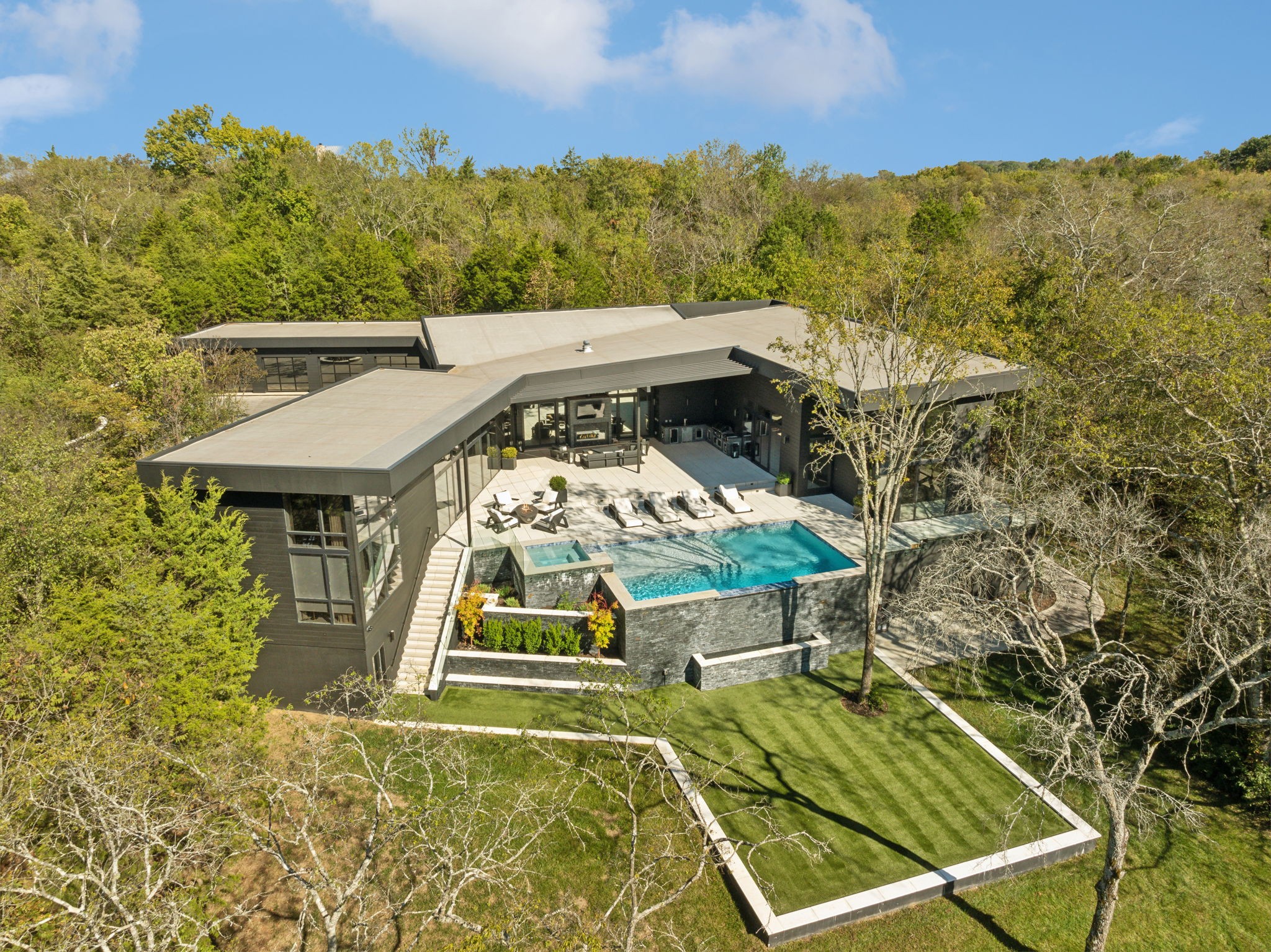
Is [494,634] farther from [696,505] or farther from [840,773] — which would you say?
[840,773]

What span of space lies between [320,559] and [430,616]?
397 cm

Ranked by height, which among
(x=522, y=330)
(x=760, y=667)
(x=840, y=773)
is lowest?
(x=840, y=773)

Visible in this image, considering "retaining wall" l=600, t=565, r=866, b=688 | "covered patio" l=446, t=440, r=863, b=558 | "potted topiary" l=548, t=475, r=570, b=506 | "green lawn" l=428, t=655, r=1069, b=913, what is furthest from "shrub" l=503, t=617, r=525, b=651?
"potted topiary" l=548, t=475, r=570, b=506

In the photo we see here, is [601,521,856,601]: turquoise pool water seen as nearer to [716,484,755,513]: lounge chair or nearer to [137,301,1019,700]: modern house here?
[716,484,755,513]: lounge chair

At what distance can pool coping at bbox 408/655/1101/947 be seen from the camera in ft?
38.6

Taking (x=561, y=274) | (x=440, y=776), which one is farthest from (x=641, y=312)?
(x=440, y=776)

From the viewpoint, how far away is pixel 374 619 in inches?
624

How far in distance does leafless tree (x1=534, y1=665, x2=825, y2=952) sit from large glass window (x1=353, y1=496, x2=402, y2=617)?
484 centimetres

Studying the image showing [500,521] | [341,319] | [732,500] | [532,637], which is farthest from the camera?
[341,319]

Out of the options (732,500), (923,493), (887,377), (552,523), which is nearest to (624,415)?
(732,500)

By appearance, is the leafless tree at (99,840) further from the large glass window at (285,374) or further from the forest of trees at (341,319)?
the large glass window at (285,374)

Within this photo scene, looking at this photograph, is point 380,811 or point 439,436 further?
point 439,436

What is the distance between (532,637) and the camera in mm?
17469

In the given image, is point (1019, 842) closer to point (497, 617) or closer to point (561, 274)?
point (497, 617)
